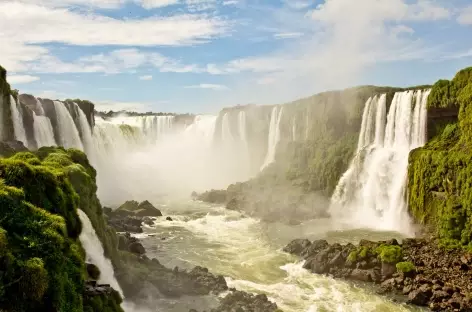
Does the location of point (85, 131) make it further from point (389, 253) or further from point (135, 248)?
point (389, 253)

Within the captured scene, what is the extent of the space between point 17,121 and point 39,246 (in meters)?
35.4

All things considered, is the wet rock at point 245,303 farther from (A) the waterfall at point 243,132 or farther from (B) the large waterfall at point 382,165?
(A) the waterfall at point 243,132

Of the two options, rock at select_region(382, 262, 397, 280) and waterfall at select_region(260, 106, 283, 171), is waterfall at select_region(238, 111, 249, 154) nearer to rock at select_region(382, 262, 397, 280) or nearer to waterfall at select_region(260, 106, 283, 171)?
waterfall at select_region(260, 106, 283, 171)

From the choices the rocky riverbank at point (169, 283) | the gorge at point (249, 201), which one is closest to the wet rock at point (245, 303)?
the rocky riverbank at point (169, 283)

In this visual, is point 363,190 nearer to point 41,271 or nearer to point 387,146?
point 387,146

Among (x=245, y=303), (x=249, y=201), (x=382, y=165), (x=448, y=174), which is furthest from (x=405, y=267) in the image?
(x=249, y=201)

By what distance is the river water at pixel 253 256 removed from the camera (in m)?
27.3

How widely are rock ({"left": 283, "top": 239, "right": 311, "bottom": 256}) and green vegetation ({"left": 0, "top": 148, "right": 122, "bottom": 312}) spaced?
2157cm

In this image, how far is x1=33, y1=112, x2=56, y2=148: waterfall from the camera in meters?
47.6

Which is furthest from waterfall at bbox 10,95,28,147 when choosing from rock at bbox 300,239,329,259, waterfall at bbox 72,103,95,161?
rock at bbox 300,239,329,259

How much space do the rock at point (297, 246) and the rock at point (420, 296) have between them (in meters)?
11.5

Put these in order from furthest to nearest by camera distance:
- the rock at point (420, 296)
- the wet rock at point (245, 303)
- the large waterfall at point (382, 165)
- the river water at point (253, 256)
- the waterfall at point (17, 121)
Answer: the large waterfall at point (382, 165) < the waterfall at point (17, 121) < the river water at point (253, 256) < the rock at point (420, 296) < the wet rock at point (245, 303)

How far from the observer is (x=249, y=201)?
5744 cm

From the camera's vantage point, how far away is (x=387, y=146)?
4991cm
